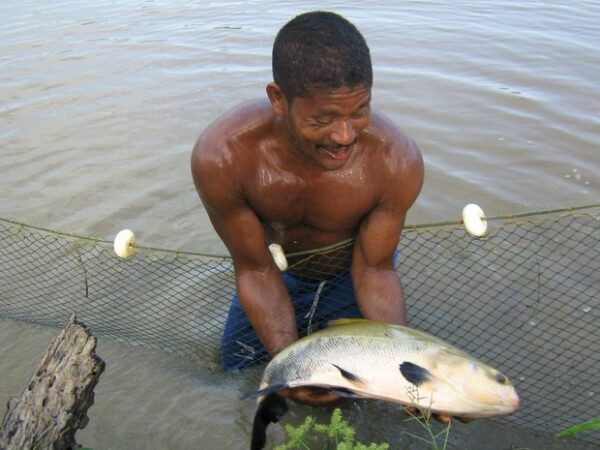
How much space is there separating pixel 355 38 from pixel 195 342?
2297 mm

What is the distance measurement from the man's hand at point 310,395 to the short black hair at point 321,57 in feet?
3.93

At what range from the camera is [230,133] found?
295 cm

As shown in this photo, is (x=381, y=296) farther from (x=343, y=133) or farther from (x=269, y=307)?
(x=343, y=133)

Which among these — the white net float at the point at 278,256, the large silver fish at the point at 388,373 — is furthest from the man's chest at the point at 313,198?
the large silver fish at the point at 388,373

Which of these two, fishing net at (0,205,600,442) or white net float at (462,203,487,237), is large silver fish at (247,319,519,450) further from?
fishing net at (0,205,600,442)

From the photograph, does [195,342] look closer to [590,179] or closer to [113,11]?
[590,179]

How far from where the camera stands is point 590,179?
5262mm

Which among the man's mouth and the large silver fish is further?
the man's mouth

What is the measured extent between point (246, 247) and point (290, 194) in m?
0.34

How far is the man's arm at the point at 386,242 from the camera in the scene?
118 inches

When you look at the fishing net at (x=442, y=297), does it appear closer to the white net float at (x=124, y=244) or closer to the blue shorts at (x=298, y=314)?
the blue shorts at (x=298, y=314)

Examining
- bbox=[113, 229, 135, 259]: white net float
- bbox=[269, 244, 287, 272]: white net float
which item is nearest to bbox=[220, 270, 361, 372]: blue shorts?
bbox=[269, 244, 287, 272]: white net float

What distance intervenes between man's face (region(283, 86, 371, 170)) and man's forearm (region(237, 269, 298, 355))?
0.80m

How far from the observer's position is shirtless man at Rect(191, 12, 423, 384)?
8.13 feet
